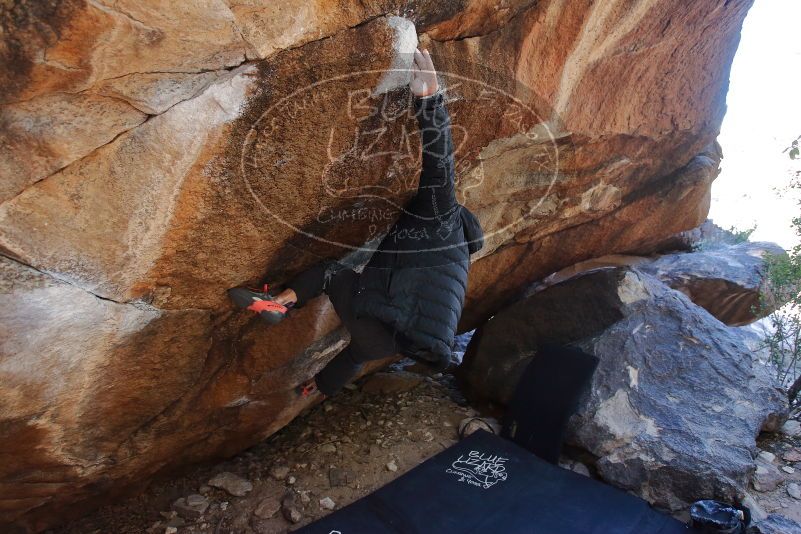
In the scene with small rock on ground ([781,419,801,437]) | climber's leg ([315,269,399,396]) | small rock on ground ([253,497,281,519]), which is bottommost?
small rock on ground ([253,497,281,519])

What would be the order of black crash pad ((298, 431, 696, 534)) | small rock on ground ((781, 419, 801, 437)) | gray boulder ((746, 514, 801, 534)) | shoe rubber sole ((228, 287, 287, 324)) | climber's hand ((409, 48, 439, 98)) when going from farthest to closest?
small rock on ground ((781, 419, 801, 437)) < gray boulder ((746, 514, 801, 534)) < black crash pad ((298, 431, 696, 534)) < shoe rubber sole ((228, 287, 287, 324)) < climber's hand ((409, 48, 439, 98))

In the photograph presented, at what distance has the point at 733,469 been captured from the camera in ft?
9.84

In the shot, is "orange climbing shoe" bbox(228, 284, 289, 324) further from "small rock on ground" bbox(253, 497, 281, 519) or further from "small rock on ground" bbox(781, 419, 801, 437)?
"small rock on ground" bbox(781, 419, 801, 437)

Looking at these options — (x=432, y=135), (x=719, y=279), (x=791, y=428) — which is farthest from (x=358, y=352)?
(x=719, y=279)

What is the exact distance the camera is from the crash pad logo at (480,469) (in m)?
3.01

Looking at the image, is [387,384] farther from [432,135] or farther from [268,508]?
[432,135]

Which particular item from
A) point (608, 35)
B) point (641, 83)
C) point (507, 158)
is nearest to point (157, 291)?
point (507, 158)

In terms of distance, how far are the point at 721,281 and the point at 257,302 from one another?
424cm

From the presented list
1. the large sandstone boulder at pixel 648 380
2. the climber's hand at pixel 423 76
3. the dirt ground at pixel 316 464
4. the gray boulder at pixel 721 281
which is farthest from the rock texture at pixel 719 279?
the climber's hand at pixel 423 76

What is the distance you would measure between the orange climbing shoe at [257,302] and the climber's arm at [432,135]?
2.63 ft

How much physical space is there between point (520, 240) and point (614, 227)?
973 millimetres

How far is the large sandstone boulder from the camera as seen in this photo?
3.05m

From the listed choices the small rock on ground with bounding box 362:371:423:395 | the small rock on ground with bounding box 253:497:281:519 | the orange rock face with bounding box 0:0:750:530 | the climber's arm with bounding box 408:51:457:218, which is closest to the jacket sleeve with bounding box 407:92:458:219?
the climber's arm with bounding box 408:51:457:218

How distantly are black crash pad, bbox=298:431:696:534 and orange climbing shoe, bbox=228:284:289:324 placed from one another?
1039 mm
